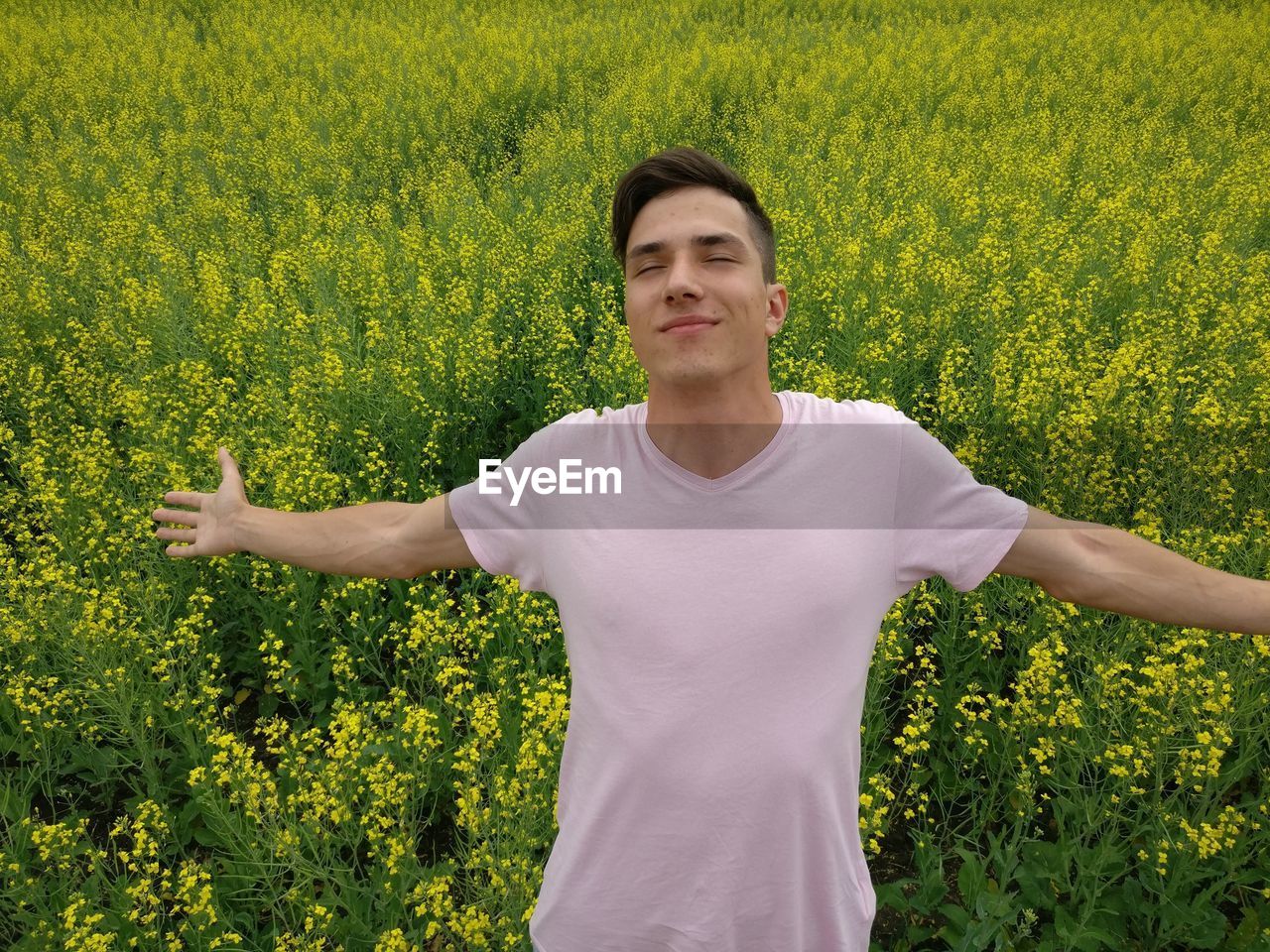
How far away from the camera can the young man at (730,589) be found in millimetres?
1266

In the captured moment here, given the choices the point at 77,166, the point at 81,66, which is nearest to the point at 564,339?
the point at 77,166

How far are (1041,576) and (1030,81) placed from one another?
1157 centimetres

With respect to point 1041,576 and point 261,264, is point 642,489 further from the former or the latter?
point 261,264

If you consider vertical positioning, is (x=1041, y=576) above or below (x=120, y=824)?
above

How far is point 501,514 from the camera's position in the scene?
148 centimetres

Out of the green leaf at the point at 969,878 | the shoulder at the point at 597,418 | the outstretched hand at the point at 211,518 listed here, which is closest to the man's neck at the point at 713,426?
the shoulder at the point at 597,418

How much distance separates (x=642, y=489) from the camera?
4.46 feet

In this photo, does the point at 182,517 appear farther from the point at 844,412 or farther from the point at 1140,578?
the point at 1140,578

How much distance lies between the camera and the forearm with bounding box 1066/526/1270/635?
1.29 metres

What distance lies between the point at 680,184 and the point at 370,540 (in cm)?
91

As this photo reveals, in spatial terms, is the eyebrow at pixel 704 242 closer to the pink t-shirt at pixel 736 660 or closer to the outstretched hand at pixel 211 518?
the pink t-shirt at pixel 736 660

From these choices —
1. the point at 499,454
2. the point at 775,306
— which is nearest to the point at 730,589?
the point at 775,306

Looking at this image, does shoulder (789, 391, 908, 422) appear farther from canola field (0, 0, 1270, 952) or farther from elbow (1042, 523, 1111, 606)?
canola field (0, 0, 1270, 952)

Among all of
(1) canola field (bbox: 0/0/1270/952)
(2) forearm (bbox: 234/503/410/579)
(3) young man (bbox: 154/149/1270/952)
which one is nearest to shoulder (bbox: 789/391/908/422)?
(3) young man (bbox: 154/149/1270/952)
